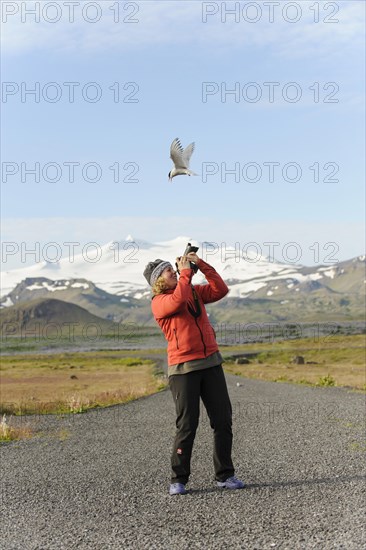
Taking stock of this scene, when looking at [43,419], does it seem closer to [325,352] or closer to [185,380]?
[185,380]

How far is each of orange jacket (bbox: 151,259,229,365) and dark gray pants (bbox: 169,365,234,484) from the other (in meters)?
0.25

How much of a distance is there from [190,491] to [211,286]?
99.7 inches

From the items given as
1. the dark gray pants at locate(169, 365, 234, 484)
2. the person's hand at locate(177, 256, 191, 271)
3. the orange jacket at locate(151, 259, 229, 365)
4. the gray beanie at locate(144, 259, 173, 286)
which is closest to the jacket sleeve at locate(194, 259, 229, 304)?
the orange jacket at locate(151, 259, 229, 365)

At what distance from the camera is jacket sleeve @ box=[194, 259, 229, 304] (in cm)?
855

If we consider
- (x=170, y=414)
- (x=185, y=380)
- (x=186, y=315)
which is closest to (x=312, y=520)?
(x=185, y=380)

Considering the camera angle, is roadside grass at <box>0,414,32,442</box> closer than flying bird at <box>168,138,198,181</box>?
No

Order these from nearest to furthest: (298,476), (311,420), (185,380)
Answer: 1. (185,380)
2. (298,476)
3. (311,420)

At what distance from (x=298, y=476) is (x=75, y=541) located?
3.61 meters

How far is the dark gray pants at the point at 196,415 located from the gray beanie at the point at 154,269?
1239 millimetres

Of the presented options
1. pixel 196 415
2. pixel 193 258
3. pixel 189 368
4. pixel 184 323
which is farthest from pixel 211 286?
pixel 196 415

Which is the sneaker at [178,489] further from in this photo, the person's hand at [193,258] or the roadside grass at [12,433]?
the roadside grass at [12,433]

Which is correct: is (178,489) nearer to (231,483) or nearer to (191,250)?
(231,483)

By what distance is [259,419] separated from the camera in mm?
16141

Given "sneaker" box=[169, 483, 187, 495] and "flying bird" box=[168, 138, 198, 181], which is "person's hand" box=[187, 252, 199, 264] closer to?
"flying bird" box=[168, 138, 198, 181]
